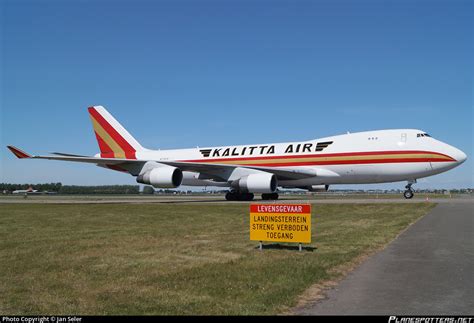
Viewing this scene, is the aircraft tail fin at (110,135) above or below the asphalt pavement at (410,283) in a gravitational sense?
above

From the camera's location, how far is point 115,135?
140 ft

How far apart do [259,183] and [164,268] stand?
22619mm

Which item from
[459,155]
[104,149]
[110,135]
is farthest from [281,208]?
[104,149]

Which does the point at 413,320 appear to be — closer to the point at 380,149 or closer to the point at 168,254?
the point at 168,254

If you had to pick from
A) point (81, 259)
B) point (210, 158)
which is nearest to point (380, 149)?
point (210, 158)

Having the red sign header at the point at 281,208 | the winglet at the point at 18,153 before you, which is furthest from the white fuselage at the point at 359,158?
the red sign header at the point at 281,208

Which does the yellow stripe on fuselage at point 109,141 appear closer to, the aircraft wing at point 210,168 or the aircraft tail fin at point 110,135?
the aircraft tail fin at point 110,135

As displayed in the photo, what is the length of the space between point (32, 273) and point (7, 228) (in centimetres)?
871

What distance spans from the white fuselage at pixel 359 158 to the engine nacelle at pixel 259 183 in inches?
57.1

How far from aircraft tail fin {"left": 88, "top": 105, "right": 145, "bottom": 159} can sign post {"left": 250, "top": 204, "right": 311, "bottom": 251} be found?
3390cm

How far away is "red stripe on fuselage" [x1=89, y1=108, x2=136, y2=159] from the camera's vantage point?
4259 cm

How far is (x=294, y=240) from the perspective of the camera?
408 inches

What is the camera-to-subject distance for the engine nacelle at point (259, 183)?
100 feet

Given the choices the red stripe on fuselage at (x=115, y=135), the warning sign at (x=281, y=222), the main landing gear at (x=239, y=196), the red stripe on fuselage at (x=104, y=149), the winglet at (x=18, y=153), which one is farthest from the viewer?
the red stripe on fuselage at (x=104, y=149)
